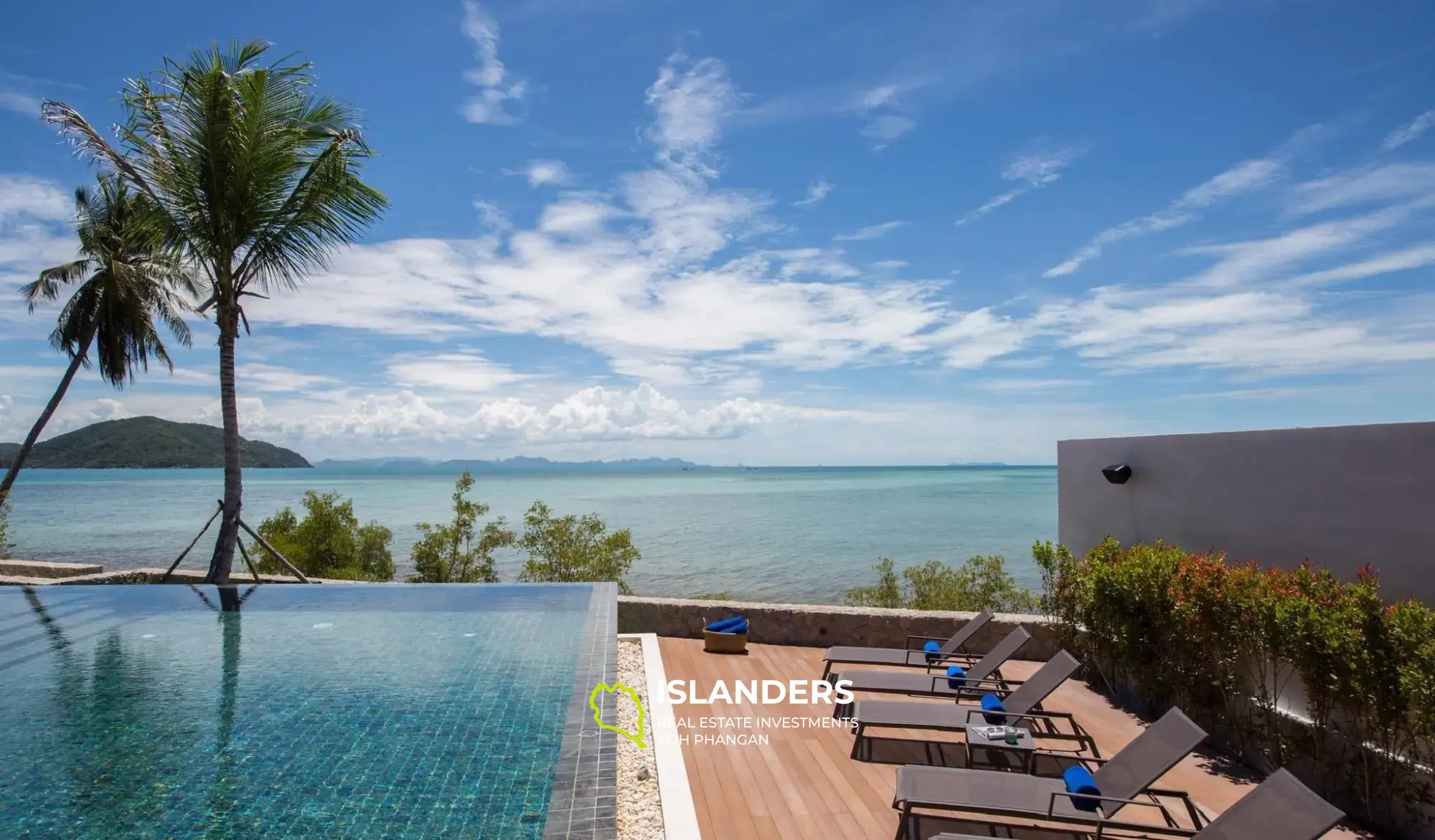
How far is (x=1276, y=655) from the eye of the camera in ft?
14.5

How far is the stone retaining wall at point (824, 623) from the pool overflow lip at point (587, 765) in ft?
5.19

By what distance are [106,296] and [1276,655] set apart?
52.3ft

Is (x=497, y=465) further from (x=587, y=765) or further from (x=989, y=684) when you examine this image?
(x=587, y=765)

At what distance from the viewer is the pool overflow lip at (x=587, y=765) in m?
3.38

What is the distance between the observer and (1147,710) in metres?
5.82

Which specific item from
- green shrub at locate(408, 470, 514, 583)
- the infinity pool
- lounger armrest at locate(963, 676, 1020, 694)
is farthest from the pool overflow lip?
green shrub at locate(408, 470, 514, 583)

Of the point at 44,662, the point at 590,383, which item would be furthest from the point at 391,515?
the point at 44,662

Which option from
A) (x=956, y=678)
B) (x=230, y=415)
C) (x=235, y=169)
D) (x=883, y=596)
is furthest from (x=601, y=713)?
(x=883, y=596)

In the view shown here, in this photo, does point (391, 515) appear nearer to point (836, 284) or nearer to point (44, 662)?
point (836, 284)

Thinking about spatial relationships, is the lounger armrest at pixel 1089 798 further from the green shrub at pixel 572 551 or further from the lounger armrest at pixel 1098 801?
the green shrub at pixel 572 551

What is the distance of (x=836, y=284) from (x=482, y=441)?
7148cm

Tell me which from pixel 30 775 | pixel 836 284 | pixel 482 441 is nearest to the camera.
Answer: pixel 30 775

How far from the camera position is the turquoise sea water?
73.7 ft

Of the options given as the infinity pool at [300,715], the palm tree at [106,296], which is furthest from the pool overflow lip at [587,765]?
the palm tree at [106,296]
